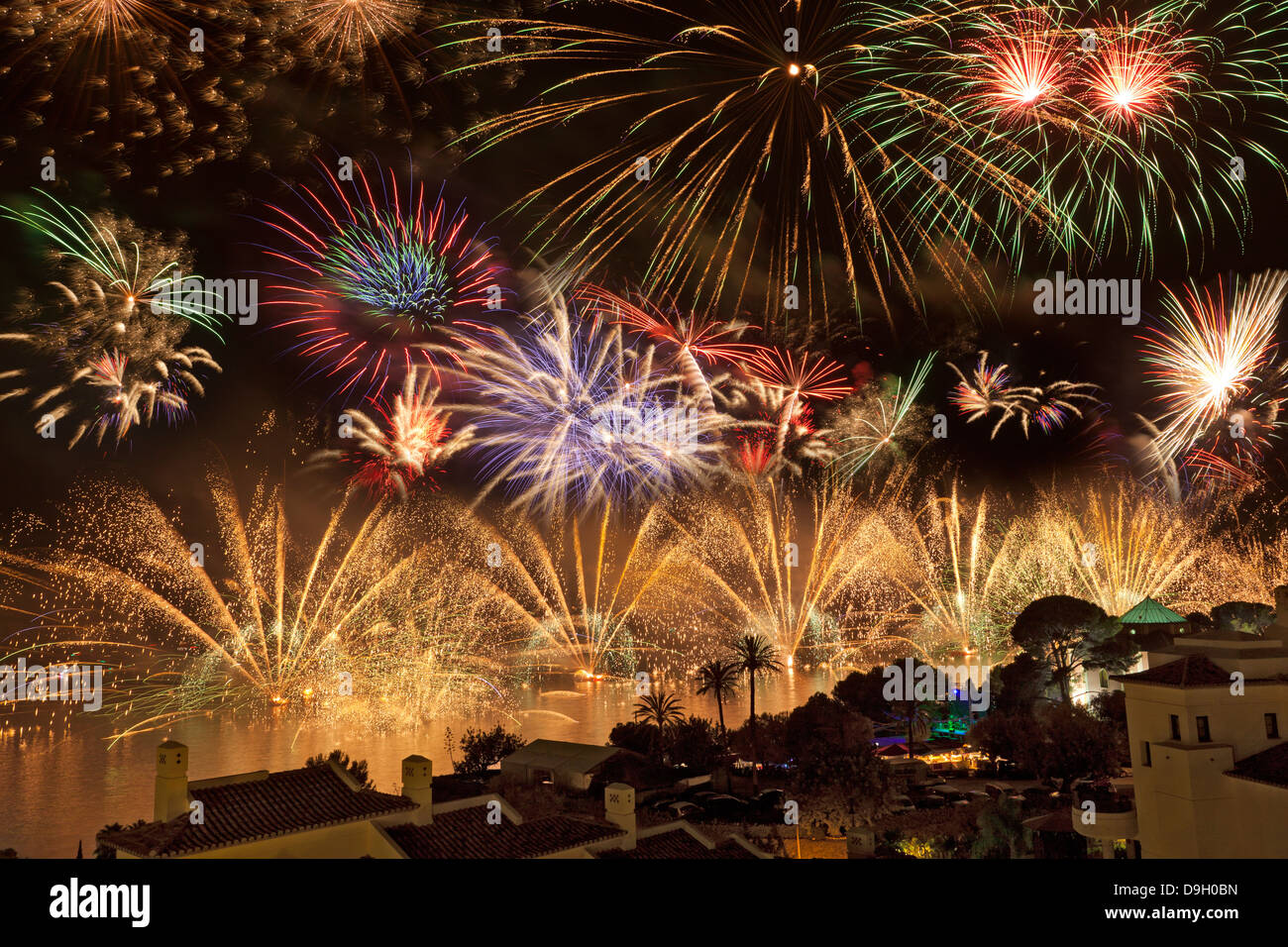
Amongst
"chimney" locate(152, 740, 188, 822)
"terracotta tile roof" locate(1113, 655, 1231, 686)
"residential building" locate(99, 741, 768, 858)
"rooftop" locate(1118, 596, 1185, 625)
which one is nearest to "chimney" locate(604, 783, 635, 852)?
"residential building" locate(99, 741, 768, 858)

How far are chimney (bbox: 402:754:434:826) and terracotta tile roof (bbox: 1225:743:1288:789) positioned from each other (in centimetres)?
1793

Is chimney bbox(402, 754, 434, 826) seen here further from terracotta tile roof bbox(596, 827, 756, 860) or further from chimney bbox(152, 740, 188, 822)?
chimney bbox(152, 740, 188, 822)

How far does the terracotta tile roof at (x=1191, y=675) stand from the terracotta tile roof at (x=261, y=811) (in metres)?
17.8

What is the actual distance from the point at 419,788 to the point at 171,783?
4.96m

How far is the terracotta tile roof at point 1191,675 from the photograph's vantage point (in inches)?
853

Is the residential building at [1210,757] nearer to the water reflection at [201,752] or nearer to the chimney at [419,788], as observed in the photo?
the chimney at [419,788]

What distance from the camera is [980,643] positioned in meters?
60.7

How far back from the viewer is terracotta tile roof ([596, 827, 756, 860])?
2016 centimetres

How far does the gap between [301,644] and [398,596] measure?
35.1 feet

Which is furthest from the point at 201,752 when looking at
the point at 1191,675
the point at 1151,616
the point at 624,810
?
the point at 1191,675

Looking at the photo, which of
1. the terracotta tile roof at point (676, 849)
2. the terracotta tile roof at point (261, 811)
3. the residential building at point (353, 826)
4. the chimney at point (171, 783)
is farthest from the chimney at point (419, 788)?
the chimney at point (171, 783)

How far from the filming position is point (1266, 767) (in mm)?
20484
